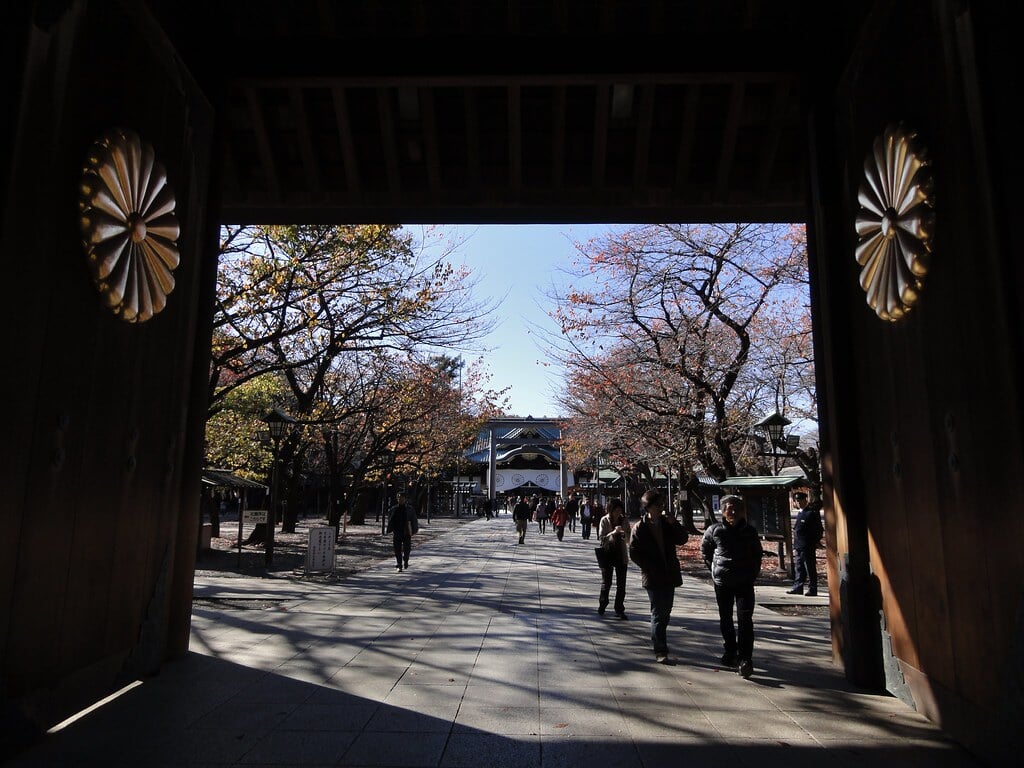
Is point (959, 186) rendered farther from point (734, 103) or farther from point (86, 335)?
point (86, 335)

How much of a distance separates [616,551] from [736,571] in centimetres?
334

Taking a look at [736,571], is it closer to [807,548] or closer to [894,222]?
[894,222]

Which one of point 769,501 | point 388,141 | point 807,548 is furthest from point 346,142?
point 769,501

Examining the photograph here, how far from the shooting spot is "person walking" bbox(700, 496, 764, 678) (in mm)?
6055

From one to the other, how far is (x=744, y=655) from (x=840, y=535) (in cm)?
143

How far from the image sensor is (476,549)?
71.7ft

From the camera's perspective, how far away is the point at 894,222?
495cm

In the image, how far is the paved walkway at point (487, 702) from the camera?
13.5ft

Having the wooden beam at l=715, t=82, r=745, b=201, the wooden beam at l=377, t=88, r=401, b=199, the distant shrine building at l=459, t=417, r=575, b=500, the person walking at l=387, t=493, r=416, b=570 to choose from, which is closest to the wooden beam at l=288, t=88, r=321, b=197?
the wooden beam at l=377, t=88, r=401, b=199

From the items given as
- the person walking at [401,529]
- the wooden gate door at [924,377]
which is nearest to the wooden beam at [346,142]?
the wooden gate door at [924,377]

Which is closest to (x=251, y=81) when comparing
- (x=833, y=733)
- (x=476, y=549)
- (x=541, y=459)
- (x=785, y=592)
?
(x=833, y=733)

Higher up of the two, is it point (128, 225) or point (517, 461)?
point (517, 461)

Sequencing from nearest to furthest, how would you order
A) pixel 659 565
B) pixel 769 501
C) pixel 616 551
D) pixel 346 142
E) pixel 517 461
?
pixel 659 565
pixel 346 142
pixel 616 551
pixel 769 501
pixel 517 461

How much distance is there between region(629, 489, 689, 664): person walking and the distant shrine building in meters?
46.7
